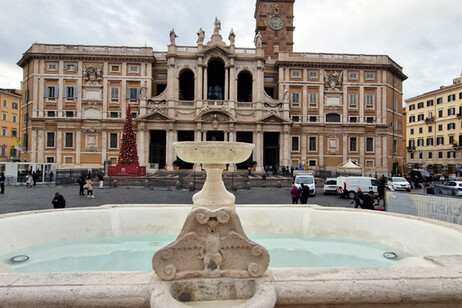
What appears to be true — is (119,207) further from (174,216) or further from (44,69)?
(44,69)

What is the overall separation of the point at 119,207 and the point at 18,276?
5080 millimetres

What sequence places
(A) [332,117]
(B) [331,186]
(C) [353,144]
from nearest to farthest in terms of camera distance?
(B) [331,186], (C) [353,144], (A) [332,117]

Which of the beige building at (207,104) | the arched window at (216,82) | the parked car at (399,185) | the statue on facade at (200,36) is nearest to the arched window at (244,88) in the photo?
the beige building at (207,104)

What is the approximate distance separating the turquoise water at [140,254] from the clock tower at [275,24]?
41664 millimetres

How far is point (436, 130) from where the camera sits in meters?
44.7

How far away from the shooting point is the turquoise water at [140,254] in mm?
5016

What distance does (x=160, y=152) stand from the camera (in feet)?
113

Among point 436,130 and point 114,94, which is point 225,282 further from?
point 436,130

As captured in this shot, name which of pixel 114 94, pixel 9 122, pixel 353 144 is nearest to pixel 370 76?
pixel 353 144

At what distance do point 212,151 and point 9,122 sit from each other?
Result: 57980mm

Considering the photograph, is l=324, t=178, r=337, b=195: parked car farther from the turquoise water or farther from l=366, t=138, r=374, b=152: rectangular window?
l=366, t=138, r=374, b=152: rectangular window

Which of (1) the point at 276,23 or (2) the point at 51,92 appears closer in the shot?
(2) the point at 51,92

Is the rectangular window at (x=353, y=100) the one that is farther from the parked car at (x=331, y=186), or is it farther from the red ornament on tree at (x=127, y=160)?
the red ornament on tree at (x=127, y=160)

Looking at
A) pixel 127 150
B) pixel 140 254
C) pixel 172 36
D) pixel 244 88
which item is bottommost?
pixel 140 254
